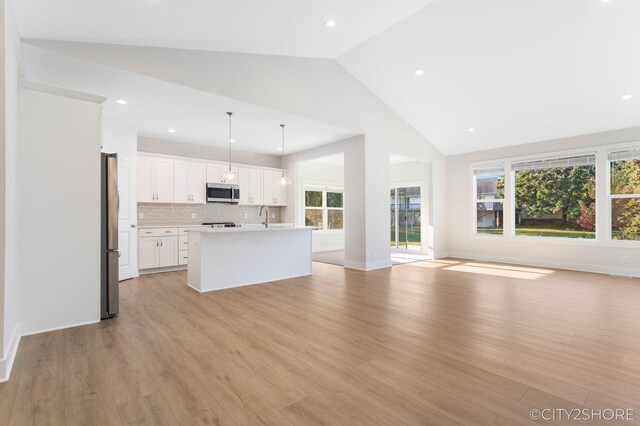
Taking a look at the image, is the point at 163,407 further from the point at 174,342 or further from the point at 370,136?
the point at 370,136

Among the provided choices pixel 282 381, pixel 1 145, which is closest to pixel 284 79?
pixel 1 145

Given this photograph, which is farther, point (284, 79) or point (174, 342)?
point (284, 79)

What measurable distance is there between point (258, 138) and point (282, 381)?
5.37 m

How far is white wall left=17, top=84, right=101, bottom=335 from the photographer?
9.00 feet

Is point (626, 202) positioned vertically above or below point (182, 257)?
above

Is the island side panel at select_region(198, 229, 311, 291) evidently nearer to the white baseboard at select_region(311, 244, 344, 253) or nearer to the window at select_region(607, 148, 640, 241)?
the white baseboard at select_region(311, 244, 344, 253)

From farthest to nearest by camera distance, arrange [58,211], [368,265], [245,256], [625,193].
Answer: [368,265] < [625,193] < [245,256] < [58,211]

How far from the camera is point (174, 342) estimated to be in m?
2.61

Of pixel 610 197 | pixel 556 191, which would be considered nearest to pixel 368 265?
pixel 556 191

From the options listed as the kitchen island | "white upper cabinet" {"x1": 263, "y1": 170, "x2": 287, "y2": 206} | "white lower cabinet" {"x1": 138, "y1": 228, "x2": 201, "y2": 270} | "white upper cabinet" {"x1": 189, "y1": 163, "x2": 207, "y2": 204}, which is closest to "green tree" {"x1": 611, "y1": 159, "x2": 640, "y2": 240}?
the kitchen island

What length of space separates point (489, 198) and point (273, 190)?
5527 mm

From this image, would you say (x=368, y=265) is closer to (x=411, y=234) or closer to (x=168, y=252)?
(x=411, y=234)

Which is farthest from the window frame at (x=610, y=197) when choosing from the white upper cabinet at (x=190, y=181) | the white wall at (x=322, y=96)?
the white upper cabinet at (x=190, y=181)

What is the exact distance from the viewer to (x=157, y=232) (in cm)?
586
